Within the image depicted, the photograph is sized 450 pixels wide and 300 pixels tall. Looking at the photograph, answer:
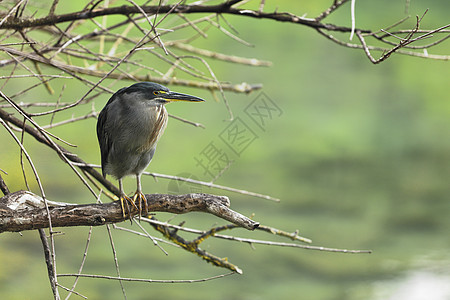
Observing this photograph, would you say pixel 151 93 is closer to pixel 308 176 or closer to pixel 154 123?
pixel 154 123

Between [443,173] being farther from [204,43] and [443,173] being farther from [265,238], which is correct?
[204,43]

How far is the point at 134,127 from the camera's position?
1422 millimetres

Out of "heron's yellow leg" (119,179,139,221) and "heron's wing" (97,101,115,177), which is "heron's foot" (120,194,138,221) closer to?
"heron's yellow leg" (119,179,139,221)

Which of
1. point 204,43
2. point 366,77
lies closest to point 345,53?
point 366,77

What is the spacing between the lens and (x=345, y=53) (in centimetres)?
724

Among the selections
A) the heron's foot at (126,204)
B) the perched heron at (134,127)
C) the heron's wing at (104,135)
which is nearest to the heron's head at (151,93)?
the perched heron at (134,127)

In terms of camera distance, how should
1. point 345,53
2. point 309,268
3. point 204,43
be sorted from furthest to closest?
1. point 345,53
2. point 204,43
3. point 309,268

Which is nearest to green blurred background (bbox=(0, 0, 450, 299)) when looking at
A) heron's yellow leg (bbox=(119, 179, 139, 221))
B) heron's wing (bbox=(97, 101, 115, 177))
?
heron's wing (bbox=(97, 101, 115, 177))

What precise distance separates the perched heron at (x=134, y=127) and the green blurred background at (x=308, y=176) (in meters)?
1.75

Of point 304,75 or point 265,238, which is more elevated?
point 304,75

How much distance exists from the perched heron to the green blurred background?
5.75 feet

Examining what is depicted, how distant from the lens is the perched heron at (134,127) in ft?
4.54

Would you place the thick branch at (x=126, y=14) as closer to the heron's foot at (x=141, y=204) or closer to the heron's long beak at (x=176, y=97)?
the heron's long beak at (x=176, y=97)

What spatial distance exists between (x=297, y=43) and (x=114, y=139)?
243 inches
